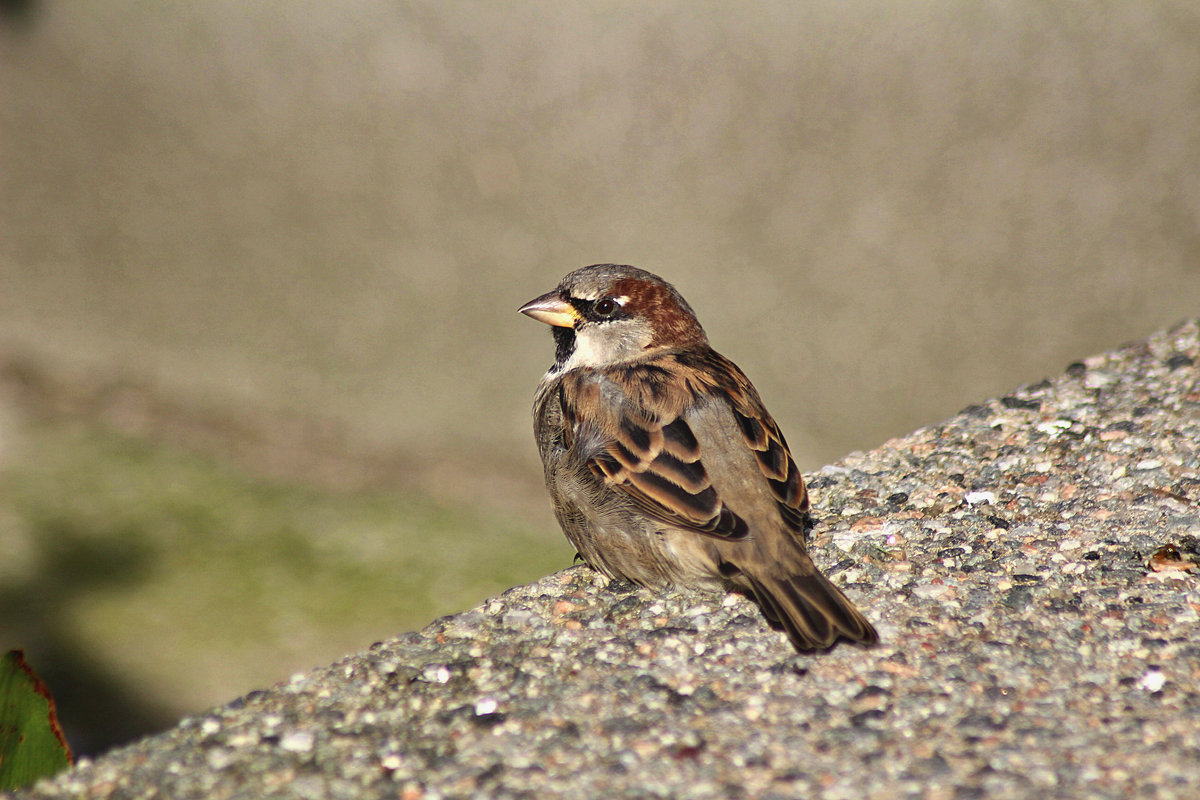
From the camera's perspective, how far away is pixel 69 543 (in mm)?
4727

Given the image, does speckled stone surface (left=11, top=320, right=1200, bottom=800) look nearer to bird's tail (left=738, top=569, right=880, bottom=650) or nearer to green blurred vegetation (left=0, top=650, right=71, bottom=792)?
bird's tail (left=738, top=569, right=880, bottom=650)

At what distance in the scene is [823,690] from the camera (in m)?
1.89

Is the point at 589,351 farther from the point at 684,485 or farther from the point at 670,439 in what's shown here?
the point at 684,485

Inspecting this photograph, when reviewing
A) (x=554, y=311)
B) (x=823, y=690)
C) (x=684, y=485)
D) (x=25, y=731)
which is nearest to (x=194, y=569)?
(x=554, y=311)

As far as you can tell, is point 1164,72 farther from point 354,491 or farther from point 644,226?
point 354,491

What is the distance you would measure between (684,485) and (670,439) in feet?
0.43

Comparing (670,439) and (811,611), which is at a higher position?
(670,439)

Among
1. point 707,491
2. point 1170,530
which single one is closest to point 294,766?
point 707,491

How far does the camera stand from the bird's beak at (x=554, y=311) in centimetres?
294

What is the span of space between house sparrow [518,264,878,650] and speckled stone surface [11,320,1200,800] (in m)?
A: 0.06

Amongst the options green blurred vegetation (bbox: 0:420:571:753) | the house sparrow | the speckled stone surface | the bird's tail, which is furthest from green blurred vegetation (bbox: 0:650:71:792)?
green blurred vegetation (bbox: 0:420:571:753)

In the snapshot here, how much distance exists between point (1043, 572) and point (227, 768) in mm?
1470

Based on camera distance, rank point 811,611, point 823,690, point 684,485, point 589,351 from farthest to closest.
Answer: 1. point 589,351
2. point 684,485
3. point 811,611
4. point 823,690

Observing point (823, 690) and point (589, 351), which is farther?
point (589, 351)
